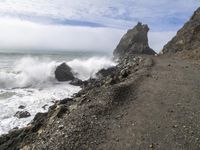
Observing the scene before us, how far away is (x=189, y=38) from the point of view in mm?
33875

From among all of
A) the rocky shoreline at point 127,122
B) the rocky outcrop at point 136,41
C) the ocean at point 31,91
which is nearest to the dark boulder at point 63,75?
the ocean at point 31,91

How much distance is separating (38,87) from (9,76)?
19.6ft

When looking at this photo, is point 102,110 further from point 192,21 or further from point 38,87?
point 192,21

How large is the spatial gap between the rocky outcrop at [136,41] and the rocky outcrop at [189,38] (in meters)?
22.6

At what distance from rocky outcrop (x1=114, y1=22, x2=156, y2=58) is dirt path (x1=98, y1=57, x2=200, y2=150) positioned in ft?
160

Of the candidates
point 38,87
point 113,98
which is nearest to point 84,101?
point 113,98

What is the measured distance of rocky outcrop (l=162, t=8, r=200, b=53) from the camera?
32.1 metres

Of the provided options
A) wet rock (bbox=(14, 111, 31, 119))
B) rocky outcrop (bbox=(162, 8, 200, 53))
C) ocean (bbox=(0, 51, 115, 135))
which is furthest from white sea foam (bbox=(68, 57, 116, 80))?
wet rock (bbox=(14, 111, 31, 119))

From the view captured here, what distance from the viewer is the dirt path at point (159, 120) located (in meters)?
8.22

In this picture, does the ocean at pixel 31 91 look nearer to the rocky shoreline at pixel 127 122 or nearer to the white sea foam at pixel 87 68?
the white sea foam at pixel 87 68

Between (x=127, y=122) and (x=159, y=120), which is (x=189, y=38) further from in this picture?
(x=127, y=122)

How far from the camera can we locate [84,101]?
39.6 ft

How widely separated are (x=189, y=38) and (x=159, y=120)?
85.1ft

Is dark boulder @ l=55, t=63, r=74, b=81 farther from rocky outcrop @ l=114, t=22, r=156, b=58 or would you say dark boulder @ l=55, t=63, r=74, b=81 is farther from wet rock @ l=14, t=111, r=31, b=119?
rocky outcrop @ l=114, t=22, r=156, b=58
